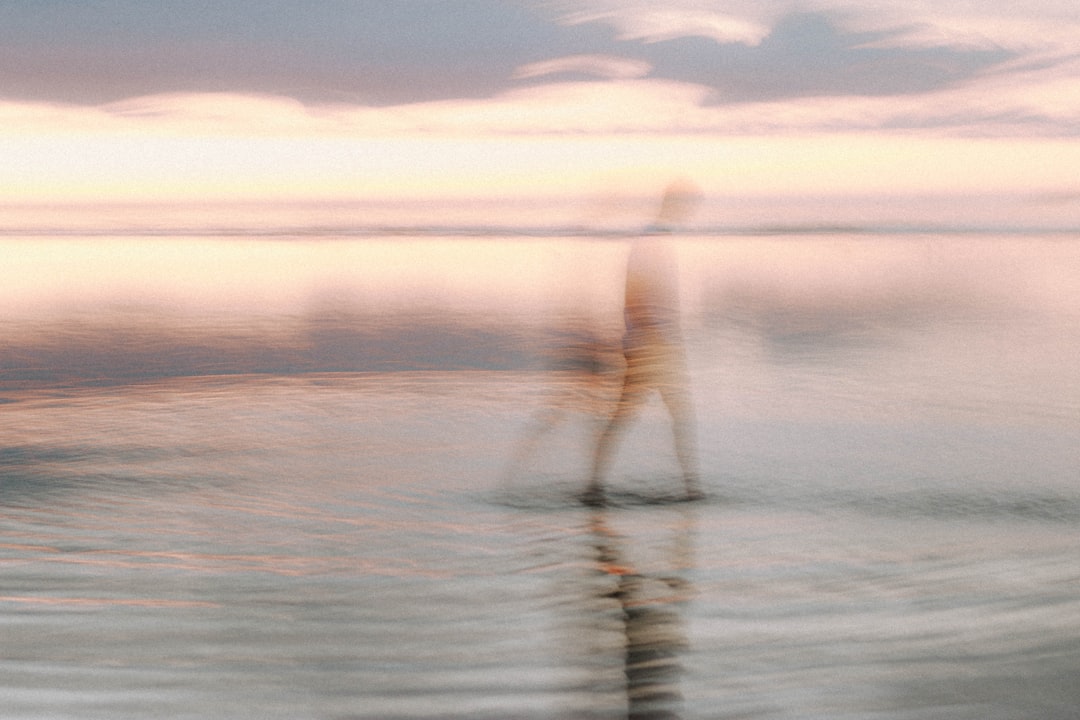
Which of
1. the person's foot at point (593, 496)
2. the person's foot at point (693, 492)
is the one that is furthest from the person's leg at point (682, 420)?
the person's foot at point (593, 496)

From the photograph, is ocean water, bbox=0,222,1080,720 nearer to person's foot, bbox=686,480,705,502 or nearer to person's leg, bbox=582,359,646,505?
person's foot, bbox=686,480,705,502

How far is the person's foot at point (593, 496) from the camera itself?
20.2 feet

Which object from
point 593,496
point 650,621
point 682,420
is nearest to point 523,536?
point 593,496

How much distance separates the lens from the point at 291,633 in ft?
13.9

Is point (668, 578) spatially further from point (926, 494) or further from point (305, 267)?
point (305, 267)

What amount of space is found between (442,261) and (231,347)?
2413 centimetres

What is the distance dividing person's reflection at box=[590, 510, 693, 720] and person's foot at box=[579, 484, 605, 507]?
46cm

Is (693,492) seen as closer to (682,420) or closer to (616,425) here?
(682,420)

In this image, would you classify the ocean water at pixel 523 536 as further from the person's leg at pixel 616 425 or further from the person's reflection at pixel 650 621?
the person's leg at pixel 616 425

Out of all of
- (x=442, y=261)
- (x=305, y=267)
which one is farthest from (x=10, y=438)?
(x=442, y=261)

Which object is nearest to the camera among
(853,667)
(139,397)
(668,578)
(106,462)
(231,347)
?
(853,667)

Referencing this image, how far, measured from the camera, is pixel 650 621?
4.36 metres

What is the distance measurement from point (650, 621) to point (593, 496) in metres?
1.98

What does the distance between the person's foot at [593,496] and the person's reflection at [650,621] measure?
46 cm
